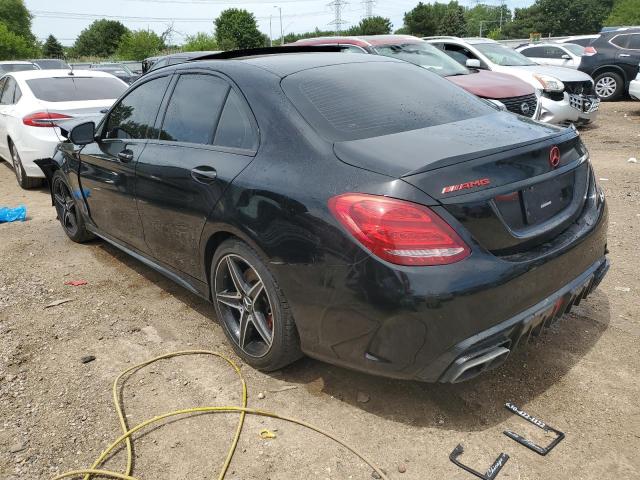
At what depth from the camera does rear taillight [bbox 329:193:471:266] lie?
220 centimetres

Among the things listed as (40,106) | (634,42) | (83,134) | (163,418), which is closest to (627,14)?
(634,42)

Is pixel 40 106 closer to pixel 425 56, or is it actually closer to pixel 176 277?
pixel 176 277

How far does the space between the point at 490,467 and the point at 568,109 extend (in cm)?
896

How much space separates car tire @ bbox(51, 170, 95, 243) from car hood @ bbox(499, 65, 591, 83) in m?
8.05

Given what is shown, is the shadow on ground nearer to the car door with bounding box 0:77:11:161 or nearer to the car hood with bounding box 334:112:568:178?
the car hood with bounding box 334:112:568:178

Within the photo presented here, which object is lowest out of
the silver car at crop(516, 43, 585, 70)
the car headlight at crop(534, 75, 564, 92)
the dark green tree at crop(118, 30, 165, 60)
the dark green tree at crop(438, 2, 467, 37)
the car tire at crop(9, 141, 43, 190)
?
the car tire at crop(9, 141, 43, 190)

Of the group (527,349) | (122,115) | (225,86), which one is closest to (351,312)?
(527,349)

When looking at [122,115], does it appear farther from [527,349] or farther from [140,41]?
[140,41]

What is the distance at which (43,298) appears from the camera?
426 centimetres

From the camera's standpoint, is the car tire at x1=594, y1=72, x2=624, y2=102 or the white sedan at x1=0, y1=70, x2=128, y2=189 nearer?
the white sedan at x1=0, y1=70, x2=128, y2=189

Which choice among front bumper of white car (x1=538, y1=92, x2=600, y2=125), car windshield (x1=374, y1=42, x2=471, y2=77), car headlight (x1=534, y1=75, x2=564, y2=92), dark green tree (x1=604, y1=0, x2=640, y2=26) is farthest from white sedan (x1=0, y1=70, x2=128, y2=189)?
dark green tree (x1=604, y1=0, x2=640, y2=26)

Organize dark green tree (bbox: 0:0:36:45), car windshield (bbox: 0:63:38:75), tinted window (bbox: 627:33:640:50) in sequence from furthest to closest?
dark green tree (bbox: 0:0:36:45), car windshield (bbox: 0:63:38:75), tinted window (bbox: 627:33:640:50)

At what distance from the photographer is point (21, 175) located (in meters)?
7.88

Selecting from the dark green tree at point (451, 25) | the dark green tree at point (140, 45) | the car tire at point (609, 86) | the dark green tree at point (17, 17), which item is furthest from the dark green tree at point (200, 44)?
the car tire at point (609, 86)
